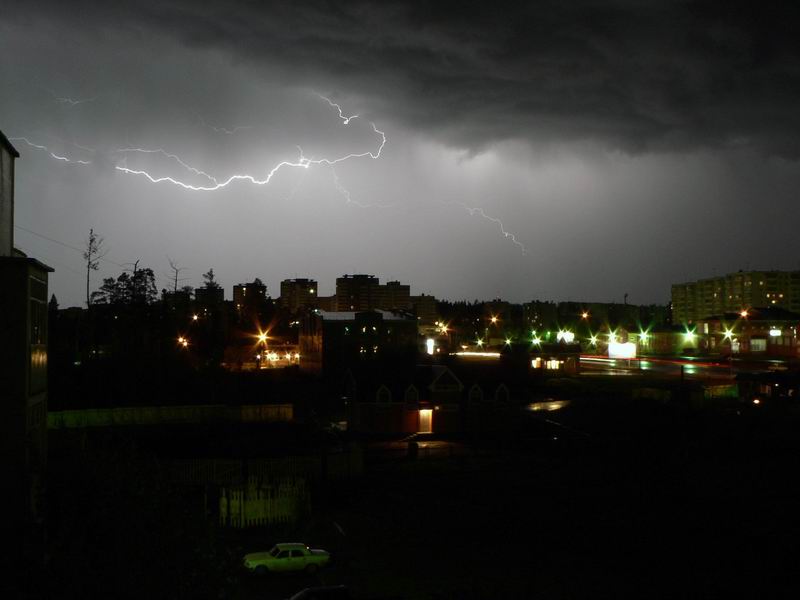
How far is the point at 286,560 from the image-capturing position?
1519 centimetres

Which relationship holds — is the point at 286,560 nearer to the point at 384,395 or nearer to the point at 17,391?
the point at 17,391

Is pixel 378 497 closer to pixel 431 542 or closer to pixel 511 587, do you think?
pixel 431 542

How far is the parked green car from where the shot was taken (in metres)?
15.2

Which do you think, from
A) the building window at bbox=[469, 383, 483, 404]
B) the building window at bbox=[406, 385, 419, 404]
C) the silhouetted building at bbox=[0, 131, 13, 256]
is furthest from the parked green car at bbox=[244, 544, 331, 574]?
the building window at bbox=[469, 383, 483, 404]

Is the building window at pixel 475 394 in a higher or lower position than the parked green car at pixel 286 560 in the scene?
higher

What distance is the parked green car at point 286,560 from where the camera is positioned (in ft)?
49.8

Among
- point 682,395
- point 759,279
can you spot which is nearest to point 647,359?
point 682,395

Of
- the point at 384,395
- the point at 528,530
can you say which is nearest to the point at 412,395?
the point at 384,395

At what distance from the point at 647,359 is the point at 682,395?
43789 mm

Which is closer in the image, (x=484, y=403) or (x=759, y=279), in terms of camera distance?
(x=484, y=403)

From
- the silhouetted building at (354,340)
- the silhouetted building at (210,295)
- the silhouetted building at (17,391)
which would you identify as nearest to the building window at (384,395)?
the silhouetted building at (354,340)

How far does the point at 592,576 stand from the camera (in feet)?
51.0

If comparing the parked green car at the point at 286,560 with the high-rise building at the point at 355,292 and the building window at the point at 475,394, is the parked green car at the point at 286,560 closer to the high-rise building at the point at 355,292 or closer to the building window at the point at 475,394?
the building window at the point at 475,394

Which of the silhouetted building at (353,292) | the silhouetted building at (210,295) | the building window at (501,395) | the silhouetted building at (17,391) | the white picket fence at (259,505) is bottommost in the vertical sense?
→ the white picket fence at (259,505)
